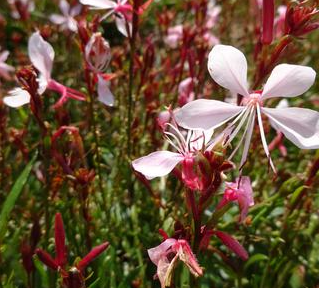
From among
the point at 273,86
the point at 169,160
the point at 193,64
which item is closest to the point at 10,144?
the point at 193,64

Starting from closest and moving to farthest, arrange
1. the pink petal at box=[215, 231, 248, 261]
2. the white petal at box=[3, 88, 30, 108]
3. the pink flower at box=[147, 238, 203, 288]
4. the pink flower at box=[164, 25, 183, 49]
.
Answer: the pink flower at box=[147, 238, 203, 288], the pink petal at box=[215, 231, 248, 261], the white petal at box=[3, 88, 30, 108], the pink flower at box=[164, 25, 183, 49]

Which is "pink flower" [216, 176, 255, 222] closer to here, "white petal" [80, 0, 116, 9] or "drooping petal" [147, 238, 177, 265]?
"drooping petal" [147, 238, 177, 265]

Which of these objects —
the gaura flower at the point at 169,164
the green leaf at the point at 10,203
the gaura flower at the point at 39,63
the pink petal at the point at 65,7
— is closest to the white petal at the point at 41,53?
the gaura flower at the point at 39,63

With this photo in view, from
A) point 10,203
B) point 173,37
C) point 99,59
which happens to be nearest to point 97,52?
point 99,59

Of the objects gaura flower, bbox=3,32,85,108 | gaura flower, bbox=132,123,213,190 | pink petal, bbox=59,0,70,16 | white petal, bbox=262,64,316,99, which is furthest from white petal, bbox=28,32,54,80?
pink petal, bbox=59,0,70,16

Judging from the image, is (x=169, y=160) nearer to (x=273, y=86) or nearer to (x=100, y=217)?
(x=273, y=86)
